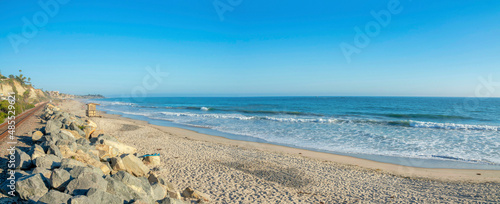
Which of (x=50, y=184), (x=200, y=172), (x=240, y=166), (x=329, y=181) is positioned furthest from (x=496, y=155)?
(x=50, y=184)

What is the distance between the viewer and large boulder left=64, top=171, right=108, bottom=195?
3600mm

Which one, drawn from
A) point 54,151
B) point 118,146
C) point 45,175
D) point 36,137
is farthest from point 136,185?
point 36,137

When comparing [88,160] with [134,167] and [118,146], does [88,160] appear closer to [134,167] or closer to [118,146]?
[134,167]

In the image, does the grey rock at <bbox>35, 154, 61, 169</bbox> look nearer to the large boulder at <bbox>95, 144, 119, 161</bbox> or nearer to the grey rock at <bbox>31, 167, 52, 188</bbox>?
the grey rock at <bbox>31, 167, 52, 188</bbox>

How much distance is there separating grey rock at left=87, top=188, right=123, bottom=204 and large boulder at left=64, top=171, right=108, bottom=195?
1.31 feet

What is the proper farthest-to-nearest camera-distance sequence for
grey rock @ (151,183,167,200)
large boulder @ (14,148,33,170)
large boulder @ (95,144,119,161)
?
large boulder @ (95,144,119,161), grey rock @ (151,183,167,200), large boulder @ (14,148,33,170)

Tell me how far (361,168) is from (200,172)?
20.6 feet

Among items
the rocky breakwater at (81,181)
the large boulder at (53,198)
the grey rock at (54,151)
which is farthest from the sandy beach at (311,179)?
the large boulder at (53,198)

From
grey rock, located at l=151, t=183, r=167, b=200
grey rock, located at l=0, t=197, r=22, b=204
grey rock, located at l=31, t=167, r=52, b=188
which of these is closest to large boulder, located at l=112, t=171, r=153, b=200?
grey rock, located at l=151, t=183, r=167, b=200

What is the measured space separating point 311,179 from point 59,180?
21.9 ft

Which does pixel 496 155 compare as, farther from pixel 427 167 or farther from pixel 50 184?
pixel 50 184

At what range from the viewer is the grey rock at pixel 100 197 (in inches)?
130

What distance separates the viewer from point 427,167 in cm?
957

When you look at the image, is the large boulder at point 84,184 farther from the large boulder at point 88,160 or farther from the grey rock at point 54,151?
the grey rock at point 54,151
